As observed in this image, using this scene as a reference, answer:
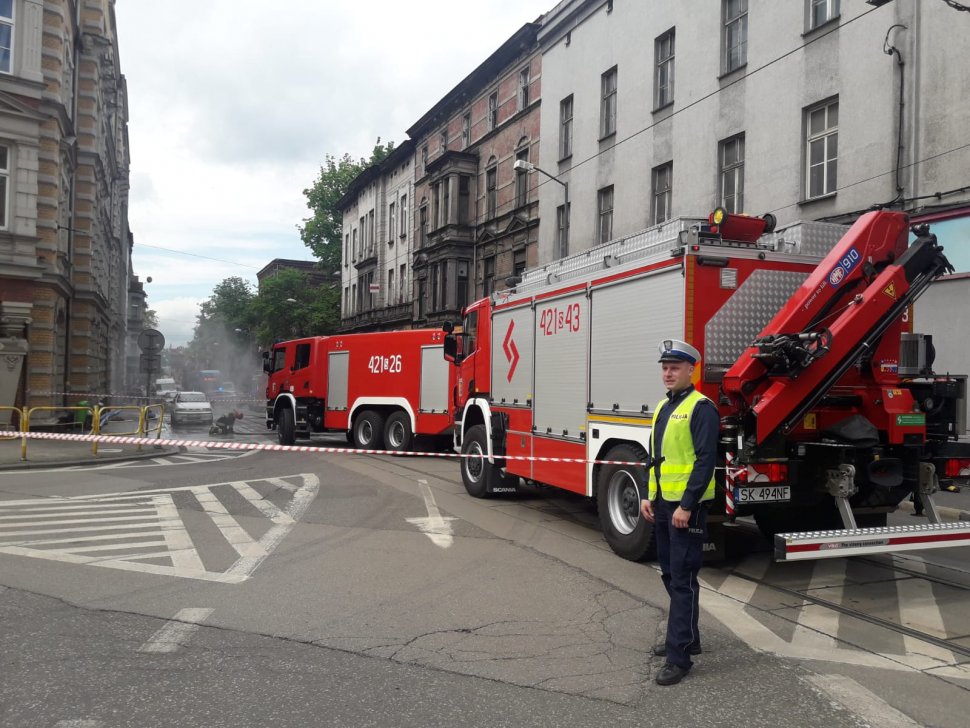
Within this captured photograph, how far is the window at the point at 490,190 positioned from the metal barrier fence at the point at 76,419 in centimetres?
1619

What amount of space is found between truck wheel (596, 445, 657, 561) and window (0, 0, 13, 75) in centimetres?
1988

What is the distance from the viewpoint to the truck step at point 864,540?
515 cm

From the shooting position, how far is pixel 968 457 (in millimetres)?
6570

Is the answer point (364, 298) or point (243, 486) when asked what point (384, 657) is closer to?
point (243, 486)

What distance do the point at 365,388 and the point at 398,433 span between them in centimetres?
155

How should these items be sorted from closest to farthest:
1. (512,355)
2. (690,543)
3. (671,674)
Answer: (671,674)
(690,543)
(512,355)

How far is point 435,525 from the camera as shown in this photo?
8844mm

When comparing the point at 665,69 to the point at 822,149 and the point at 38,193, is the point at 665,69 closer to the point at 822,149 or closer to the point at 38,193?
the point at 822,149

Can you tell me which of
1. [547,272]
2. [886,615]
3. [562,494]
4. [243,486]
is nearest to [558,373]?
[547,272]

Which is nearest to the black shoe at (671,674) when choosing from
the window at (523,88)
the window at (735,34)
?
the window at (735,34)

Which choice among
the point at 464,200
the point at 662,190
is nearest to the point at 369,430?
the point at 662,190

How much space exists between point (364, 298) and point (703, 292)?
149ft

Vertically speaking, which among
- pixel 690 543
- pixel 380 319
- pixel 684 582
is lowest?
pixel 684 582

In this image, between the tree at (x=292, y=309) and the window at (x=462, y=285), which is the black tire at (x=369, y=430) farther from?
the tree at (x=292, y=309)
